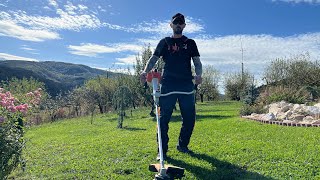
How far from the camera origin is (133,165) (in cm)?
522

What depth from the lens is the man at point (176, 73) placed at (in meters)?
5.09

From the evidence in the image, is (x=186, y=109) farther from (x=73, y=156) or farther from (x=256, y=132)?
(x=256, y=132)

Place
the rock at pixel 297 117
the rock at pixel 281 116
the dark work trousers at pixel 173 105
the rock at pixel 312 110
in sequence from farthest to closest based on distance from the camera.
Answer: the rock at pixel 281 116 → the rock at pixel 312 110 → the rock at pixel 297 117 → the dark work trousers at pixel 173 105

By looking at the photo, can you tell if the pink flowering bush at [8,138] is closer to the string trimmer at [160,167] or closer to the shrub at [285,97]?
the string trimmer at [160,167]

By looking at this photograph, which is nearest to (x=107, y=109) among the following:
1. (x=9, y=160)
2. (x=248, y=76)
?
(x=248, y=76)

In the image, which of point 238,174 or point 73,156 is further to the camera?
point 73,156

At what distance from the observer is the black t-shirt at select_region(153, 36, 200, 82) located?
5.15 metres

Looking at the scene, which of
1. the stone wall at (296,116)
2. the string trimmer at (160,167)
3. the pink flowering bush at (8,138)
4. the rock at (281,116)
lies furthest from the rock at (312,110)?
the pink flowering bush at (8,138)

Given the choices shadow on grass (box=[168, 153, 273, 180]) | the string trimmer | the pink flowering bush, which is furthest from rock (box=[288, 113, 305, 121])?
the pink flowering bush

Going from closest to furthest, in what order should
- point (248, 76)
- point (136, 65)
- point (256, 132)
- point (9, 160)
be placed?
1. point (9, 160)
2. point (256, 132)
3. point (136, 65)
4. point (248, 76)

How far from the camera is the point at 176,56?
516 cm

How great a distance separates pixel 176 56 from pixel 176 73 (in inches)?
10.4

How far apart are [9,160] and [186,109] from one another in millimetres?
2572

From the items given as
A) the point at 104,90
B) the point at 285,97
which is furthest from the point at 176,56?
the point at 104,90
